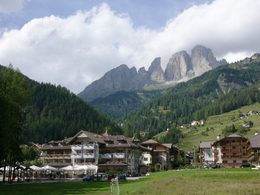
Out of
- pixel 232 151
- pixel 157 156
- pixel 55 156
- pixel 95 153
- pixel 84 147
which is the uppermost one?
pixel 84 147

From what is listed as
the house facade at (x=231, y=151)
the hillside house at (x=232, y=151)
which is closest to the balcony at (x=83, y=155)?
the house facade at (x=231, y=151)

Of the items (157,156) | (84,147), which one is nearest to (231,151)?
(157,156)

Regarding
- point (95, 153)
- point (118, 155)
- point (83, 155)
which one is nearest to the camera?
point (118, 155)

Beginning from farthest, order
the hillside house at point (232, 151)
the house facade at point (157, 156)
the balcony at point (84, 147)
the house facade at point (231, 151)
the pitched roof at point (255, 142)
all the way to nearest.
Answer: the house facade at point (157, 156), the hillside house at point (232, 151), the house facade at point (231, 151), the balcony at point (84, 147), the pitched roof at point (255, 142)

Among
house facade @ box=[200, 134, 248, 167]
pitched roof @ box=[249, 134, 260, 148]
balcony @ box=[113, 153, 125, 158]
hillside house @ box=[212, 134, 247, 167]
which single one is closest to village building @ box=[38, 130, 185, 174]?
balcony @ box=[113, 153, 125, 158]

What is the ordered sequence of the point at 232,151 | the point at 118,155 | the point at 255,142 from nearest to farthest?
the point at 255,142, the point at 118,155, the point at 232,151

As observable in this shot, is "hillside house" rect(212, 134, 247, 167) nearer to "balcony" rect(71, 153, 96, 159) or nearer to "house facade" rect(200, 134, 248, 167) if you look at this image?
"house facade" rect(200, 134, 248, 167)

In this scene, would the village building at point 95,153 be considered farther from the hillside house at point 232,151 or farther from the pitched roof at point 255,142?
the pitched roof at point 255,142

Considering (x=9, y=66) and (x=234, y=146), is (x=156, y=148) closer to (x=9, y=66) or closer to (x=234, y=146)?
(x=234, y=146)

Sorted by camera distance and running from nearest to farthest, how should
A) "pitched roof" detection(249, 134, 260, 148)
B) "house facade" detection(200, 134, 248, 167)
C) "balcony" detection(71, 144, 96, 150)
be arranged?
"pitched roof" detection(249, 134, 260, 148) < "balcony" detection(71, 144, 96, 150) < "house facade" detection(200, 134, 248, 167)

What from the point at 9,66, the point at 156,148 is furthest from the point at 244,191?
the point at 156,148

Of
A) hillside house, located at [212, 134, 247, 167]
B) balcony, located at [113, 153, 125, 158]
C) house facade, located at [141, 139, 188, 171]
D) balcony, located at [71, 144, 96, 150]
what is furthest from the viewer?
house facade, located at [141, 139, 188, 171]

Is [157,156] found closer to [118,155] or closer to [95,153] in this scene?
[118,155]

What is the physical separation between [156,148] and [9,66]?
81.8m
